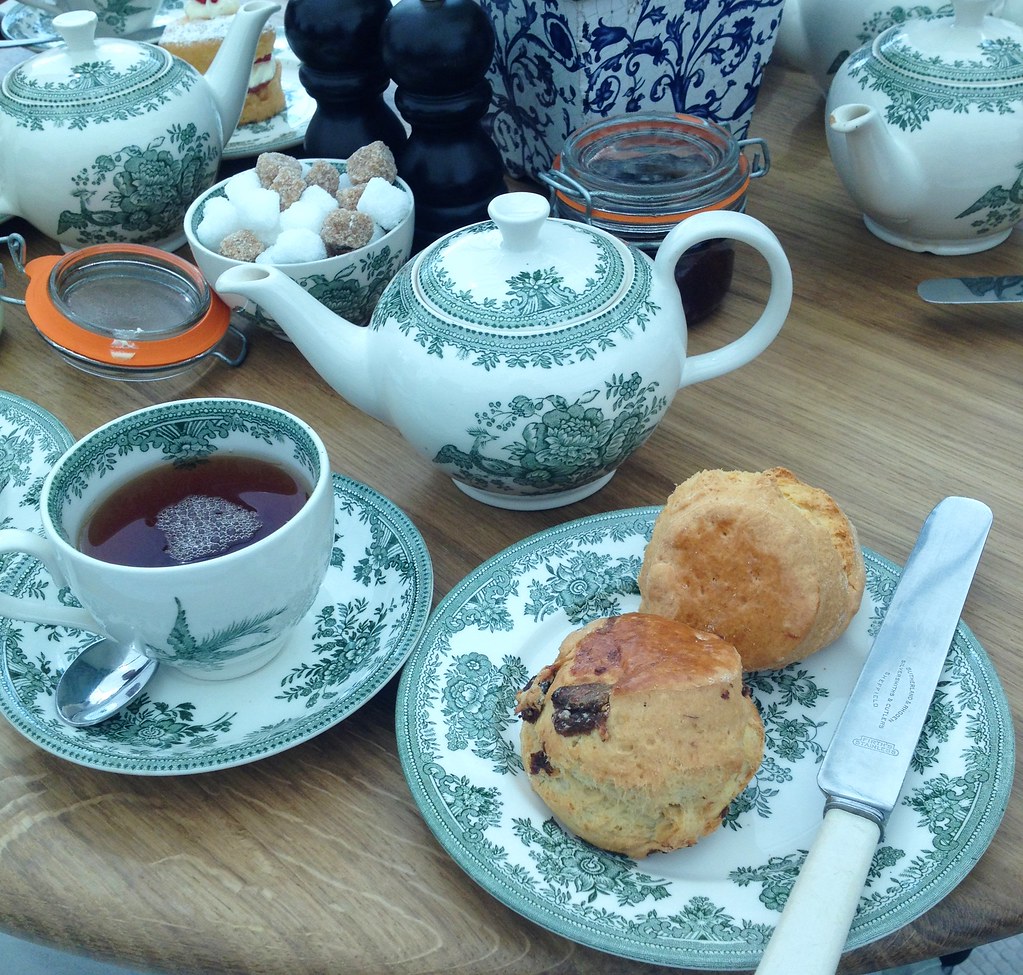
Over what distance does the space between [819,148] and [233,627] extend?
0.91m

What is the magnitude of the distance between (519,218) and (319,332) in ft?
0.55

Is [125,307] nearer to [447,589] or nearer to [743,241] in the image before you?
[447,589]

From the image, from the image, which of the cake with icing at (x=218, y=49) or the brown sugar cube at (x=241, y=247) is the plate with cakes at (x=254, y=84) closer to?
the cake with icing at (x=218, y=49)

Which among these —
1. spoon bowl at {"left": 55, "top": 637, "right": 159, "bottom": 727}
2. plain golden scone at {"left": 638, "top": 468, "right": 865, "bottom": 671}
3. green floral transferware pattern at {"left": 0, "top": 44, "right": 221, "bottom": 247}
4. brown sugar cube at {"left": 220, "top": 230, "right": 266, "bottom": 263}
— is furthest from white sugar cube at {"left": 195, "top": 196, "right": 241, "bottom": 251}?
plain golden scone at {"left": 638, "top": 468, "right": 865, "bottom": 671}

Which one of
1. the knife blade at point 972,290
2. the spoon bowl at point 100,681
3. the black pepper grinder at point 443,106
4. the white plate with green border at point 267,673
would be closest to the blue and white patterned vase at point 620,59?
the black pepper grinder at point 443,106

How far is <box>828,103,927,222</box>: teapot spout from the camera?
2.90ft

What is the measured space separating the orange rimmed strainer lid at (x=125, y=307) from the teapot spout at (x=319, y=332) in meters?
0.17

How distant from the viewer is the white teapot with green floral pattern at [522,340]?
0.66 meters

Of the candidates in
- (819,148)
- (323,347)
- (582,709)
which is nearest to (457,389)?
(323,347)

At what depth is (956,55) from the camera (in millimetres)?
888

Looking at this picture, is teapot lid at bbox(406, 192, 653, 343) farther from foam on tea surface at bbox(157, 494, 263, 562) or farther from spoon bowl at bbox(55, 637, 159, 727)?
spoon bowl at bbox(55, 637, 159, 727)

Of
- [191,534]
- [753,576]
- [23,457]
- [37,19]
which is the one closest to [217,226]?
[23,457]

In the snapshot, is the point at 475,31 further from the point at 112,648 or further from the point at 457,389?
the point at 112,648

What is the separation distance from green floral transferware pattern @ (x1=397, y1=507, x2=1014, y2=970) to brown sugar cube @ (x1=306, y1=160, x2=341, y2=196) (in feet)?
1.34
